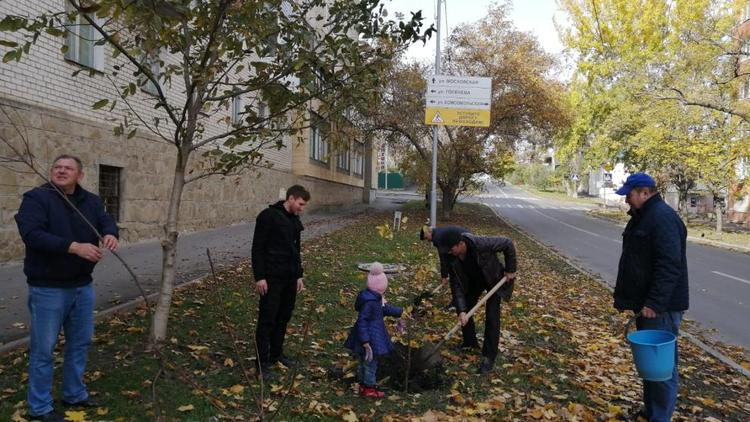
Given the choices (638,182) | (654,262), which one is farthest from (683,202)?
(654,262)

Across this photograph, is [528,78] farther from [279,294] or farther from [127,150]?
[279,294]

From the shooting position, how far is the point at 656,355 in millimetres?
4098

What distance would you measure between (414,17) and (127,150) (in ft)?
30.3

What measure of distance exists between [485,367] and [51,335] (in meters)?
3.79

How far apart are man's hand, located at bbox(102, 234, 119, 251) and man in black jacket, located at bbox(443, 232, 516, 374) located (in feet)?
9.52

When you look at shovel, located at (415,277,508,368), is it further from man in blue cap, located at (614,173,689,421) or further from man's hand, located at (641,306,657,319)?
man's hand, located at (641,306,657,319)


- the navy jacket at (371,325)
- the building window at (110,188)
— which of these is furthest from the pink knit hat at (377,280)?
the building window at (110,188)

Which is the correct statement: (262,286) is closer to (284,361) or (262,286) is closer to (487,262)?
(284,361)

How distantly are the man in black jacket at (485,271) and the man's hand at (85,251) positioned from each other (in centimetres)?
304

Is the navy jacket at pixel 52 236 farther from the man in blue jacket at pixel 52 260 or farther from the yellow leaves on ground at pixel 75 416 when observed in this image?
the yellow leaves on ground at pixel 75 416

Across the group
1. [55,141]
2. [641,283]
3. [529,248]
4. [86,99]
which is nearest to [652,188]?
[641,283]

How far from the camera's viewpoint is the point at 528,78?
23891 mm

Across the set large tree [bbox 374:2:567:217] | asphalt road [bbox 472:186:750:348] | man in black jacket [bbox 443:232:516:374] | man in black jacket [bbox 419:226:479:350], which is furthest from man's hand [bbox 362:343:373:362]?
large tree [bbox 374:2:567:217]

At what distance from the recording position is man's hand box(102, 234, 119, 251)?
12.5 feet
